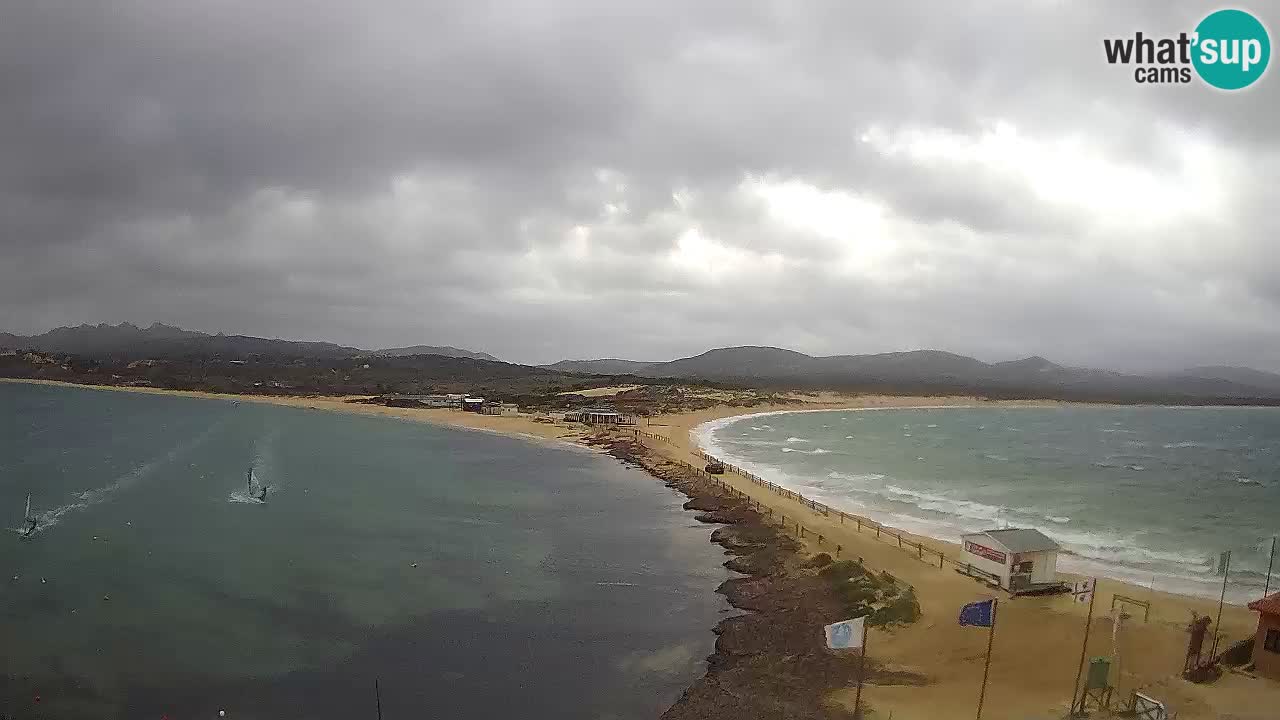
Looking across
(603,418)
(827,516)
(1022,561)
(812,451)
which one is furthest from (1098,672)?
(603,418)

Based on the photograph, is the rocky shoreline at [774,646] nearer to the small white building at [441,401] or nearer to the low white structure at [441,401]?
the small white building at [441,401]

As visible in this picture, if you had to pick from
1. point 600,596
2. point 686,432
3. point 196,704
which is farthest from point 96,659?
point 686,432

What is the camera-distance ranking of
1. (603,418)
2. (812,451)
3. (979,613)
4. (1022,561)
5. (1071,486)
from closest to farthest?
(979,613), (1022,561), (1071,486), (812,451), (603,418)

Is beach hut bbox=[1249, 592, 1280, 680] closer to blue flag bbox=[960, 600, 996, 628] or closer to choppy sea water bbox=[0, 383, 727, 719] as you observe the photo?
blue flag bbox=[960, 600, 996, 628]

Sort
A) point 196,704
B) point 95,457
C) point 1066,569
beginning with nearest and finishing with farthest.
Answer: point 196,704
point 1066,569
point 95,457


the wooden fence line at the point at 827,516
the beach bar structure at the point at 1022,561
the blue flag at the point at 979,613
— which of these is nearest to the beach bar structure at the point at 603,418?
the wooden fence line at the point at 827,516

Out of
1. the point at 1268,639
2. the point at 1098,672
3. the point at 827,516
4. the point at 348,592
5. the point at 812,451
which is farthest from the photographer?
the point at 812,451

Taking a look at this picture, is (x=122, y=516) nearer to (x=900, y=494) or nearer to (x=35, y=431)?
(x=900, y=494)

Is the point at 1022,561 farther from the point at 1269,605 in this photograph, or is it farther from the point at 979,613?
the point at 979,613
